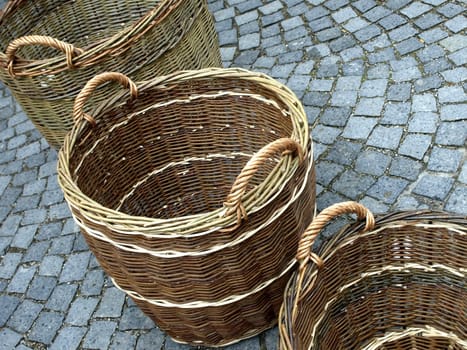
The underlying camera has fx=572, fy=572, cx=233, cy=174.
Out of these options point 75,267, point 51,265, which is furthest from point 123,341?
point 51,265

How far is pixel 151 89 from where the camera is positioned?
7.42 feet

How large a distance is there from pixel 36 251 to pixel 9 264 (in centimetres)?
14

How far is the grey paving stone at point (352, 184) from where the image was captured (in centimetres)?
251

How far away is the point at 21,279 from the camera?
8.59 ft

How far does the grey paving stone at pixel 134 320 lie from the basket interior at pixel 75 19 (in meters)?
1.49

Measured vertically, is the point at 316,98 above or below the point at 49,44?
below

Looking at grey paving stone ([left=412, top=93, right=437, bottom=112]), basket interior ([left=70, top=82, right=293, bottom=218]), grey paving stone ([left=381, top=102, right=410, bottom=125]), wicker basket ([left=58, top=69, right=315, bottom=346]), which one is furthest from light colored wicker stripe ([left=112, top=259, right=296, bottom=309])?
grey paving stone ([left=412, top=93, right=437, bottom=112])

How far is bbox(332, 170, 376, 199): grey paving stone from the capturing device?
2506 mm

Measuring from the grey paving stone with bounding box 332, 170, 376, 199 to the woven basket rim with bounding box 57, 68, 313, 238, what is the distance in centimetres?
67

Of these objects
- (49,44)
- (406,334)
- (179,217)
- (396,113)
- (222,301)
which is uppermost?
(49,44)

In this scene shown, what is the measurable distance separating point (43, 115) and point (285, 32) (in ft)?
5.18

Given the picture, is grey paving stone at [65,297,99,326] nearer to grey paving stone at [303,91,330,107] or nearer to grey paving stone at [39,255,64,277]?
grey paving stone at [39,255,64,277]

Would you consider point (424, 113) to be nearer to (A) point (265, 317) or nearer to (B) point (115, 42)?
(A) point (265, 317)

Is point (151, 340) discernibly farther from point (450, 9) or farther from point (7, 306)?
point (450, 9)
